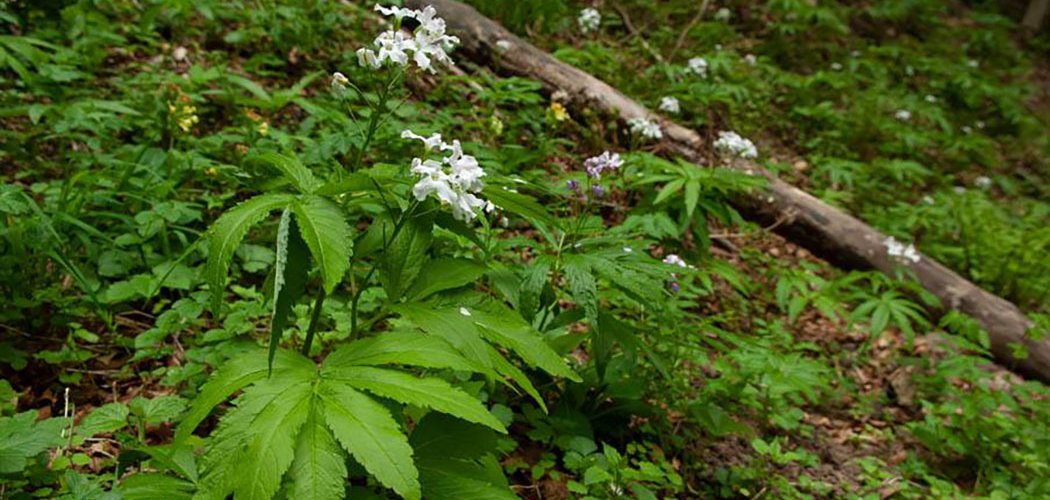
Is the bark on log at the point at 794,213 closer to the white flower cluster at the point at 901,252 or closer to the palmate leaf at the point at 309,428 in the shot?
the white flower cluster at the point at 901,252

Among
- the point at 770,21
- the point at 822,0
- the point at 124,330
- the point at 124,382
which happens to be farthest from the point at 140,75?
the point at 822,0

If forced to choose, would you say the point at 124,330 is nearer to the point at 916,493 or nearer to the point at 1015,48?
the point at 916,493

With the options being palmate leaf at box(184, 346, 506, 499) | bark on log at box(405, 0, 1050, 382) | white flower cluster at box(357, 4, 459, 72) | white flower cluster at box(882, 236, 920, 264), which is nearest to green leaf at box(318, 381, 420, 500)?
palmate leaf at box(184, 346, 506, 499)

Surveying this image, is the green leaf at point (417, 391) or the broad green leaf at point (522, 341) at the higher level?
the green leaf at point (417, 391)

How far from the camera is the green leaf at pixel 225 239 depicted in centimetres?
123

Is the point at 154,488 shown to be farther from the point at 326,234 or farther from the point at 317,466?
the point at 326,234

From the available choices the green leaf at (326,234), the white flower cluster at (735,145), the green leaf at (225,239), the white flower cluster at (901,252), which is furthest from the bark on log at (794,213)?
the green leaf at (225,239)

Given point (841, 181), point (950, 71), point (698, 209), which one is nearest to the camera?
point (698, 209)

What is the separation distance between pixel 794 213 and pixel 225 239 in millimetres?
3939

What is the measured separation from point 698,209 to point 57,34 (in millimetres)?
3597

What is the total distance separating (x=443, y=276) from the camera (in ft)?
5.32

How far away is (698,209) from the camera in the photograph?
11.1 feet

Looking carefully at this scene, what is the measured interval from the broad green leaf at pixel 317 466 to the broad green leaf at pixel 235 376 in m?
0.17

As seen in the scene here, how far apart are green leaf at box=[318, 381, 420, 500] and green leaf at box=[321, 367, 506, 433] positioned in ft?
0.11
